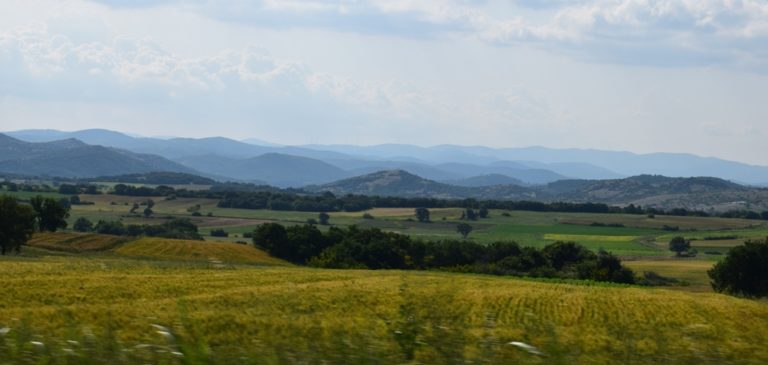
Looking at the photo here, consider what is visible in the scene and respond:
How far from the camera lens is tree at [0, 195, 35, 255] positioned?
68500 mm

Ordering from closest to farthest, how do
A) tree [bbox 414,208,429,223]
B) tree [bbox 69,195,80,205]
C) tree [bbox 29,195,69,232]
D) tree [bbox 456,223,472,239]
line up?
1. tree [bbox 29,195,69,232]
2. tree [bbox 456,223,472,239]
3. tree [bbox 69,195,80,205]
4. tree [bbox 414,208,429,223]

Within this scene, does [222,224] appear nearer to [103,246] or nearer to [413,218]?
[413,218]

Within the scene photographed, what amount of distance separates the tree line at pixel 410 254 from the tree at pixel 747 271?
54.1 ft

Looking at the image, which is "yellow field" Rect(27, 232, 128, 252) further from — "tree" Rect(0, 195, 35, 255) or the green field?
the green field

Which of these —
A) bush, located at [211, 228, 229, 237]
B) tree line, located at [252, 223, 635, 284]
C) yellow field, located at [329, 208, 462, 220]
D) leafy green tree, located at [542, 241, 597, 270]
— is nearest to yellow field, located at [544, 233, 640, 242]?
yellow field, located at [329, 208, 462, 220]

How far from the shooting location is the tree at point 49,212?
294ft

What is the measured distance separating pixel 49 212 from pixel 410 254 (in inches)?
1611

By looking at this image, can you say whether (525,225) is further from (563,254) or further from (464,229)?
(563,254)

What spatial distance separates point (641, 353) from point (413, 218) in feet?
539

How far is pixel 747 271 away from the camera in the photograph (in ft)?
233

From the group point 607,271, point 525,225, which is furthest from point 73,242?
point 525,225

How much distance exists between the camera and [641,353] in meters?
6.88

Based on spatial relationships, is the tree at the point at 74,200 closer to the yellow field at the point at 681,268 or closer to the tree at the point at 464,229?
the tree at the point at 464,229

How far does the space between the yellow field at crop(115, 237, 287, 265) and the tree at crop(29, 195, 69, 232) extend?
9927 millimetres
